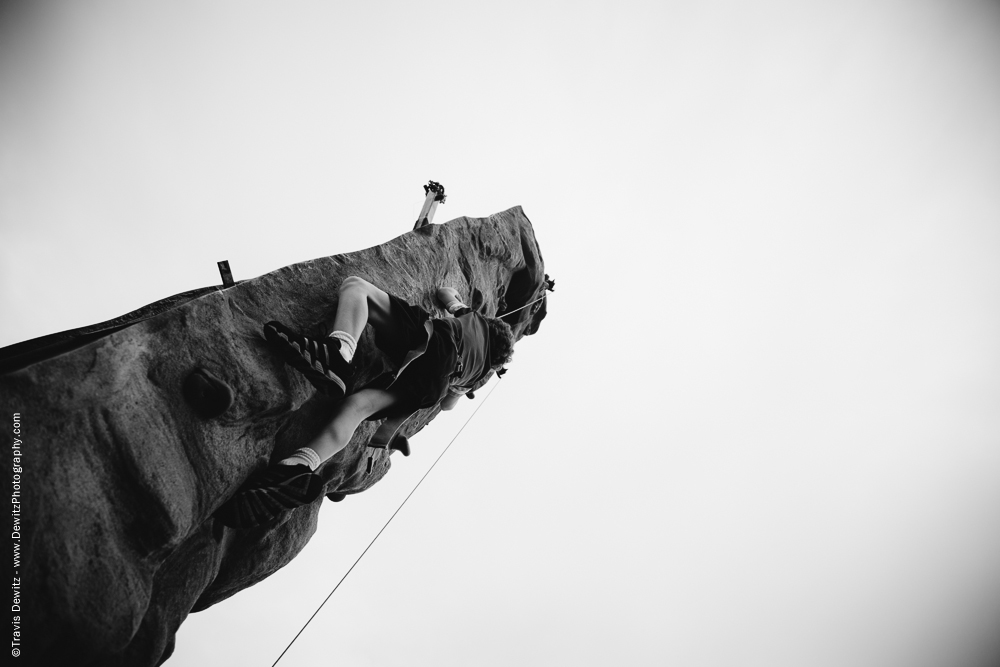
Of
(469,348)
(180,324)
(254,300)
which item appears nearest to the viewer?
(180,324)

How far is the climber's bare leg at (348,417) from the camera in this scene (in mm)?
2967

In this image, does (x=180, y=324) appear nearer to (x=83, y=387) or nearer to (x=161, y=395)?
(x=161, y=395)

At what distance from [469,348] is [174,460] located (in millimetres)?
2256

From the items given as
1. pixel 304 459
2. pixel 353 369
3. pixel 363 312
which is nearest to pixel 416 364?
pixel 363 312

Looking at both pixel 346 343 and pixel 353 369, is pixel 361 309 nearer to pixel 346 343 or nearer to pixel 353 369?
pixel 346 343

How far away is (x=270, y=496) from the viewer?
8.22ft

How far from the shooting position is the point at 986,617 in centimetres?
10494

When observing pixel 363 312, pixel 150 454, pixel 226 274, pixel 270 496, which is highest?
pixel 226 274

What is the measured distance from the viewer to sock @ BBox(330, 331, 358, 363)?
2779 mm

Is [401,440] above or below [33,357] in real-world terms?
below

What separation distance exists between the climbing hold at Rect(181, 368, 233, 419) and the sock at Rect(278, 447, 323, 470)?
0.48 meters

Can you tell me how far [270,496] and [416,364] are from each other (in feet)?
4.71

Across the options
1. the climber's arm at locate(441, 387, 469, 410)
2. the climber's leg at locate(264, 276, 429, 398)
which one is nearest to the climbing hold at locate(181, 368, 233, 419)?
the climber's leg at locate(264, 276, 429, 398)

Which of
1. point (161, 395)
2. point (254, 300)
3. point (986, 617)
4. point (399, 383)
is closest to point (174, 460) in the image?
point (161, 395)
